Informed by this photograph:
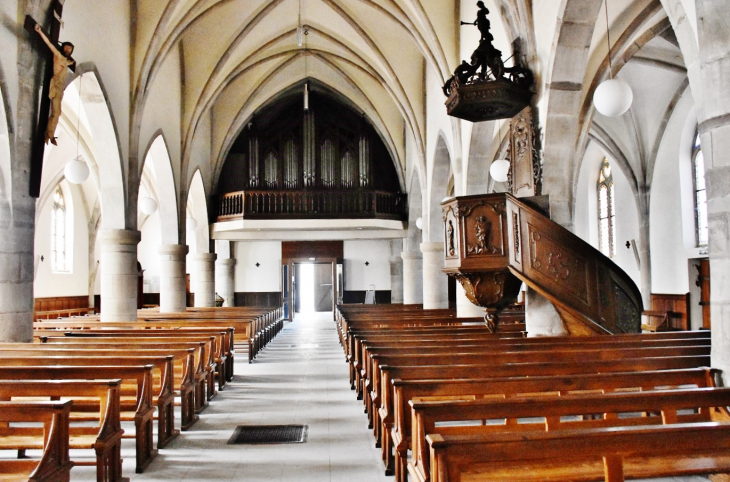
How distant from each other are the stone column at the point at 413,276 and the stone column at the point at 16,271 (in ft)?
42.1

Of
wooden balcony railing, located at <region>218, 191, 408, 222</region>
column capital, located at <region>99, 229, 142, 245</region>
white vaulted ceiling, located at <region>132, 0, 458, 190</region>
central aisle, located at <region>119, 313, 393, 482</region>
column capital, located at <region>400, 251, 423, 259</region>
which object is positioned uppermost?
white vaulted ceiling, located at <region>132, 0, 458, 190</region>

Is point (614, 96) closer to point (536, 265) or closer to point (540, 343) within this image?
point (536, 265)

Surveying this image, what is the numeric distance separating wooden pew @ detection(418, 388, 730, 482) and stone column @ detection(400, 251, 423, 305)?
15.5 metres

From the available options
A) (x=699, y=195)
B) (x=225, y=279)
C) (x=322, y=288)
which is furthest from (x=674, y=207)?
(x=322, y=288)

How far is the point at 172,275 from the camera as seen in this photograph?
49.6 ft

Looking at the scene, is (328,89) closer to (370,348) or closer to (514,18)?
(514,18)

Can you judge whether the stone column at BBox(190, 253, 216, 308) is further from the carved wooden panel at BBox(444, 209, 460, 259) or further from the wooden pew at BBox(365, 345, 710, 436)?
the wooden pew at BBox(365, 345, 710, 436)

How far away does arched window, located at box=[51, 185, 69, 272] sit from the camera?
2041cm

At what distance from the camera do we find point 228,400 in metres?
7.45

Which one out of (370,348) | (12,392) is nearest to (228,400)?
(370,348)

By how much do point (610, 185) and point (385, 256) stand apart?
9.02m

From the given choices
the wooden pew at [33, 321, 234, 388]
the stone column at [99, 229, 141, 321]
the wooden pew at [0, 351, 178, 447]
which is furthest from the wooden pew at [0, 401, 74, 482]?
the stone column at [99, 229, 141, 321]

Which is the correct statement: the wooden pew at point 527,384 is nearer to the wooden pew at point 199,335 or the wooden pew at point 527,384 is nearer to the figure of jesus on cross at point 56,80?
the wooden pew at point 199,335

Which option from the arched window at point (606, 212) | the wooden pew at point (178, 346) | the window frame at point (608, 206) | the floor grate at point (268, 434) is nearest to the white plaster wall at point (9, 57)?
the wooden pew at point (178, 346)
